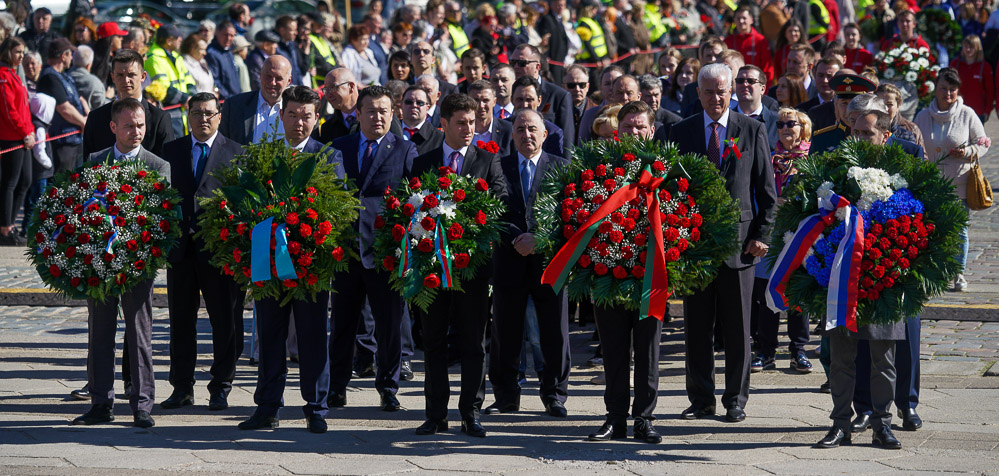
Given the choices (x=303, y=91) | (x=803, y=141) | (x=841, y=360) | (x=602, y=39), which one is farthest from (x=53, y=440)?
(x=602, y=39)

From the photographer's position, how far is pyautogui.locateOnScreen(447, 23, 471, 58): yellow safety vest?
19.2m

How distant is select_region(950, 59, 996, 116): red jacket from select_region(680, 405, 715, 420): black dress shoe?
12221mm

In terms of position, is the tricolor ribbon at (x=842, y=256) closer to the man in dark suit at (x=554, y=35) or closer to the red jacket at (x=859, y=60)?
the red jacket at (x=859, y=60)

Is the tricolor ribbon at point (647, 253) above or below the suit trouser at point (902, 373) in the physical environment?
above

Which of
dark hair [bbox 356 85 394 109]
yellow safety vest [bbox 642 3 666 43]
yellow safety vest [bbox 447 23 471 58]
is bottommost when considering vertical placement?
dark hair [bbox 356 85 394 109]

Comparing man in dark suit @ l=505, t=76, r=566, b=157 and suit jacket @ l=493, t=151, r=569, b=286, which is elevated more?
man in dark suit @ l=505, t=76, r=566, b=157

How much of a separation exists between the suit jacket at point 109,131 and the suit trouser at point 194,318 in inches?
45.0

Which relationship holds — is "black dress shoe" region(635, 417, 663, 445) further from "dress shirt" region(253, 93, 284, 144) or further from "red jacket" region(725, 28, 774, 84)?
"red jacket" region(725, 28, 774, 84)

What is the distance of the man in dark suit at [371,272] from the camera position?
8961 mm

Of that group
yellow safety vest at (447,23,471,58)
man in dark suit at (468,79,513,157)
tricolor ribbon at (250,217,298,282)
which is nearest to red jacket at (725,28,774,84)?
yellow safety vest at (447,23,471,58)

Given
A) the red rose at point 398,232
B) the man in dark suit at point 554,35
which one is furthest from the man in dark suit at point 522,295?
the man in dark suit at point 554,35

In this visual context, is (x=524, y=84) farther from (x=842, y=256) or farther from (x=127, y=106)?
(x=842, y=256)

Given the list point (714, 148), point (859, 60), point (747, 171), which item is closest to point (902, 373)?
point (747, 171)

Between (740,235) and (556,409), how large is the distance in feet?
5.39
